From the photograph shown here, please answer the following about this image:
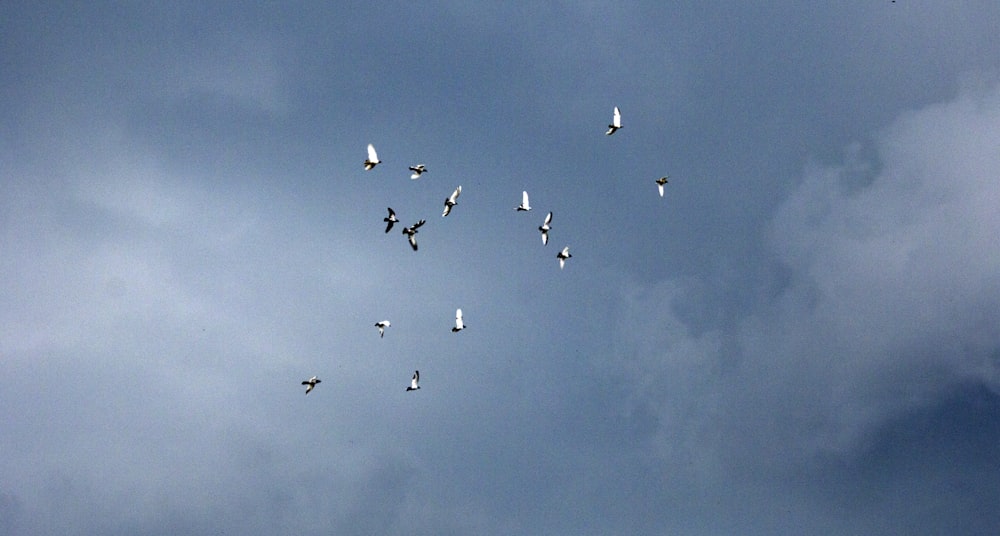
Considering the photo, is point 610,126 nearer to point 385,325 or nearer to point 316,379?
point 385,325

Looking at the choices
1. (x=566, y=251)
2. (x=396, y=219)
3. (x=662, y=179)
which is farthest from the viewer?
(x=566, y=251)

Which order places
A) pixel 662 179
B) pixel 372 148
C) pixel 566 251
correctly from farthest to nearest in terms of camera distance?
pixel 566 251 → pixel 662 179 → pixel 372 148

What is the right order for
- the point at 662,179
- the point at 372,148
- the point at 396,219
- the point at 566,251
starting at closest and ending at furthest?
1. the point at 372,148
2. the point at 396,219
3. the point at 662,179
4. the point at 566,251

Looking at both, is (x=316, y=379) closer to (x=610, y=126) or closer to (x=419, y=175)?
(x=419, y=175)

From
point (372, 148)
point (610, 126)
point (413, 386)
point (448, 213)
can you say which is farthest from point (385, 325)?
point (610, 126)

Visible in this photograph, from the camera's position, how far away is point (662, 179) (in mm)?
183875

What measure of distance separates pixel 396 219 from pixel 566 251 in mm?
42710

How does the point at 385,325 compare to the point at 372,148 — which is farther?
the point at 385,325

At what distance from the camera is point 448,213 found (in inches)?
6722

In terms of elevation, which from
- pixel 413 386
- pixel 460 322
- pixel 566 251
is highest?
pixel 566 251

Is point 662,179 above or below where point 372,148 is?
above

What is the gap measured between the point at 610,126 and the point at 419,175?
3511 cm

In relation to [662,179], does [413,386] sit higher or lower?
lower

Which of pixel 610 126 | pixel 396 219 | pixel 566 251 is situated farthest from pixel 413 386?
pixel 610 126
